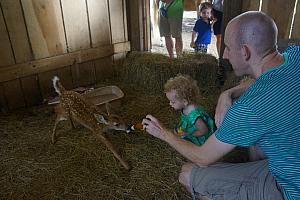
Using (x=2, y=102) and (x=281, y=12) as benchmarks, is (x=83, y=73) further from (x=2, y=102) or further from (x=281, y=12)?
(x=281, y=12)

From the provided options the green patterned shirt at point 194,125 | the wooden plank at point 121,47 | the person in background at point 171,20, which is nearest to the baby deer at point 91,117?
the green patterned shirt at point 194,125

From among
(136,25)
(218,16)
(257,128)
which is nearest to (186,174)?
(257,128)

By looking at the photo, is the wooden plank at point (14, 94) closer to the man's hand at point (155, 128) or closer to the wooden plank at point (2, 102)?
the wooden plank at point (2, 102)

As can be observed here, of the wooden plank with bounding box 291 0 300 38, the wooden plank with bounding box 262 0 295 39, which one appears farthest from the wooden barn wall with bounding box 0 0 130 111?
the wooden plank with bounding box 291 0 300 38

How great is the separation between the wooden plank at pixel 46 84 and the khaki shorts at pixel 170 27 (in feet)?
6.78

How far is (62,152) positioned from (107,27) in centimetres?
208

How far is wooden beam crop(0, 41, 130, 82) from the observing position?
350 centimetres

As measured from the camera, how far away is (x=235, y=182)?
5.44ft

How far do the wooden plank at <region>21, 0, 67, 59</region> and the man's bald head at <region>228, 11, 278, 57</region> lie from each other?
9.19 feet

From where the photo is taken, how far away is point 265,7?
339cm

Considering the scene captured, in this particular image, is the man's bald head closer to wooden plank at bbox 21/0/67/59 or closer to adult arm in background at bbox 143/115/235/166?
adult arm in background at bbox 143/115/235/166

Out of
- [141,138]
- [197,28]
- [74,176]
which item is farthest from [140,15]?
[74,176]

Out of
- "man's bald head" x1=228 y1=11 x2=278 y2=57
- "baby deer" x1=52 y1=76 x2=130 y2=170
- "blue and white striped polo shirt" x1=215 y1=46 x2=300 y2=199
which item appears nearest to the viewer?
"blue and white striped polo shirt" x1=215 y1=46 x2=300 y2=199

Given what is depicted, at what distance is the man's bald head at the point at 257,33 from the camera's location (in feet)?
4.67
